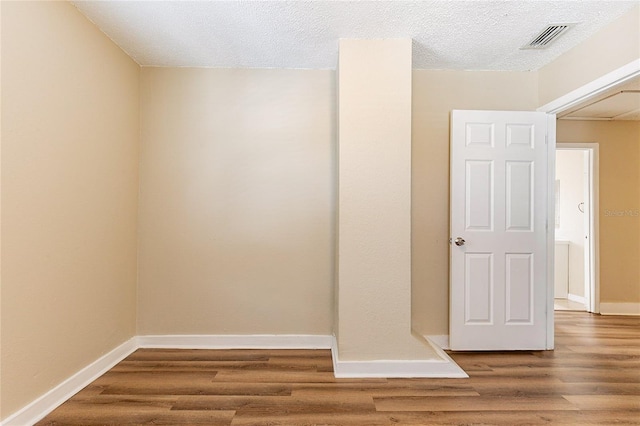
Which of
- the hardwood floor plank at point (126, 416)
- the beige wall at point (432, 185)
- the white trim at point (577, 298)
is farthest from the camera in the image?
the white trim at point (577, 298)

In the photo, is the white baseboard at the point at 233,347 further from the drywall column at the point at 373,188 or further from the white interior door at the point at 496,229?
the white interior door at the point at 496,229

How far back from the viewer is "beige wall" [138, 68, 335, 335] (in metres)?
3.55

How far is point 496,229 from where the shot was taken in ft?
11.4

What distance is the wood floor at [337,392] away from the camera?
226 centimetres

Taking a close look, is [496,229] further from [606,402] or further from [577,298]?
[577,298]

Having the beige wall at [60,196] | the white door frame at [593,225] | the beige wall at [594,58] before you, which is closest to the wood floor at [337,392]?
the beige wall at [60,196]

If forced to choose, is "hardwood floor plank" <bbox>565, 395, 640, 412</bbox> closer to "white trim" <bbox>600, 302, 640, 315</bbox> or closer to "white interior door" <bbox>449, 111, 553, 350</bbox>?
"white interior door" <bbox>449, 111, 553, 350</bbox>

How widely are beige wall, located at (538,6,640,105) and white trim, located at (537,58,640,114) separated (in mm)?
35

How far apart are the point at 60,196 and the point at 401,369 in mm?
2672

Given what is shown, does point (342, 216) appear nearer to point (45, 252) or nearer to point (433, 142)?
point (433, 142)

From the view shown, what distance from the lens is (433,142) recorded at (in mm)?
3611

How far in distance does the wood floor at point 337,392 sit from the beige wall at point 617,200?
1999 mm

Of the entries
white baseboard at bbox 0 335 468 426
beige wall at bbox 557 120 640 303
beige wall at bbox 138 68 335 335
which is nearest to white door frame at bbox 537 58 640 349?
white baseboard at bbox 0 335 468 426

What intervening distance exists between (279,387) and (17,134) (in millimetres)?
2223
